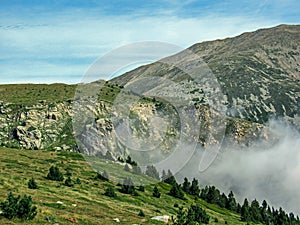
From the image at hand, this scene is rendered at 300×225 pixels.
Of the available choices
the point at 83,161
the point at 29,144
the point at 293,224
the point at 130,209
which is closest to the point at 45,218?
the point at 130,209

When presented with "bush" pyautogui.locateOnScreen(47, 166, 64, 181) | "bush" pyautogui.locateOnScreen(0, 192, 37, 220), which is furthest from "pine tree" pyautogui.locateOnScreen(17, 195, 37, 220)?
"bush" pyautogui.locateOnScreen(47, 166, 64, 181)

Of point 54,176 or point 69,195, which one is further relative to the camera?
A: point 54,176

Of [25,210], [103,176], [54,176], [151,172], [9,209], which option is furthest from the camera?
[151,172]

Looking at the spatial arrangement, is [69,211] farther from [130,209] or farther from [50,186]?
[50,186]

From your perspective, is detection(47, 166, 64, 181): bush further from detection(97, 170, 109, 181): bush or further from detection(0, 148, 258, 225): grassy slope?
detection(97, 170, 109, 181): bush

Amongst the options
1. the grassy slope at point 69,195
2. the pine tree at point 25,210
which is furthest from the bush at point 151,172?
the pine tree at point 25,210

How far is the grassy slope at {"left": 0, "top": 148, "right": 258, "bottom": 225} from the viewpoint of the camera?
42.6 metres

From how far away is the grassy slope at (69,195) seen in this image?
140ft

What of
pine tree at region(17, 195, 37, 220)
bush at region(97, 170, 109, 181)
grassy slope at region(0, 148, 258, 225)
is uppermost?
pine tree at region(17, 195, 37, 220)

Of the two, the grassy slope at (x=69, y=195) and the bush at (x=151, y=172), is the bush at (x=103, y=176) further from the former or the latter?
the bush at (x=151, y=172)

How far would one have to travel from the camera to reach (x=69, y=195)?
55.2m

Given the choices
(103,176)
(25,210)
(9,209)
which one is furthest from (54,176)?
(9,209)

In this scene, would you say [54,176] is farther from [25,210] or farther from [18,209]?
[18,209]

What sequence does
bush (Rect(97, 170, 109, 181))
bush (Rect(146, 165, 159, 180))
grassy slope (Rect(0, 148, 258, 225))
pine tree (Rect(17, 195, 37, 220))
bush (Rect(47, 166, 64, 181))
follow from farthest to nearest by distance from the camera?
bush (Rect(146, 165, 159, 180)) < bush (Rect(97, 170, 109, 181)) < bush (Rect(47, 166, 64, 181)) < grassy slope (Rect(0, 148, 258, 225)) < pine tree (Rect(17, 195, 37, 220))
